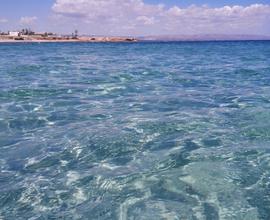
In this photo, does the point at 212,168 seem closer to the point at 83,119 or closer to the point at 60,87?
the point at 83,119

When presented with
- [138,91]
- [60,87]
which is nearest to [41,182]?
[138,91]

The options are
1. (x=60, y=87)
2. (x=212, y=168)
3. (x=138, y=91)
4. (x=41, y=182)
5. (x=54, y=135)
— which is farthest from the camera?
(x=60, y=87)

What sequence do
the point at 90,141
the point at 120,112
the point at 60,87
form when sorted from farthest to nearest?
the point at 60,87 → the point at 120,112 → the point at 90,141

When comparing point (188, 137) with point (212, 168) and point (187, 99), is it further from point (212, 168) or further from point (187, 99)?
point (187, 99)

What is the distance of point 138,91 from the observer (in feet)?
74.5

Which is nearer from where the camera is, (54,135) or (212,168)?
(212,168)

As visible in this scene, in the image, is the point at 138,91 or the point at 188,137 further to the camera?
the point at 138,91

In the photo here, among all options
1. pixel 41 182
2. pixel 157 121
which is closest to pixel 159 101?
pixel 157 121

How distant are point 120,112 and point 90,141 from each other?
15.4 feet

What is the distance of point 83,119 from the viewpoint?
15.3 m

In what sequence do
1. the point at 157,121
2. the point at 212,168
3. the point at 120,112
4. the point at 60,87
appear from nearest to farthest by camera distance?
the point at 212,168 < the point at 157,121 < the point at 120,112 < the point at 60,87

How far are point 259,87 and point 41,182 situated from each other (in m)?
18.4

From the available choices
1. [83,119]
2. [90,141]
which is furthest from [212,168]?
[83,119]

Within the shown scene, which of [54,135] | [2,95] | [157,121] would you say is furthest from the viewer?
[2,95]
